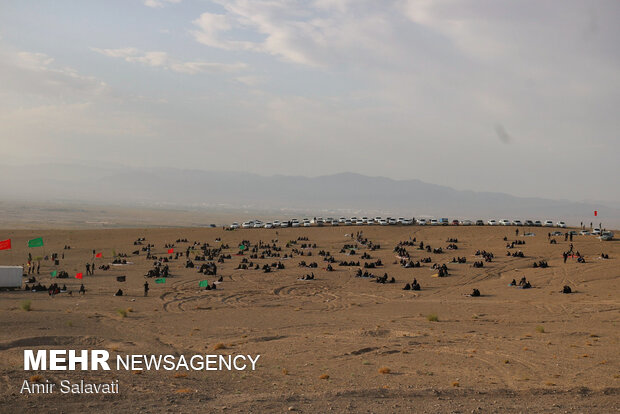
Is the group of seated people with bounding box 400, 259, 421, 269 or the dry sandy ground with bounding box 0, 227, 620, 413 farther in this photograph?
the group of seated people with bounding box 400, 259, 421, 269

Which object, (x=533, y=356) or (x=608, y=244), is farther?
(x=608, y=244)

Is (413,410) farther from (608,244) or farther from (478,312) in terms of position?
(608,244)

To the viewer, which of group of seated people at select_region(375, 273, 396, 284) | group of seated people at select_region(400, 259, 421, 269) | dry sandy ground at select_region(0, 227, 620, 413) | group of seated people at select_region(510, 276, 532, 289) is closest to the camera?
dry sandy ground at select_region(0, 227, 620, 413)

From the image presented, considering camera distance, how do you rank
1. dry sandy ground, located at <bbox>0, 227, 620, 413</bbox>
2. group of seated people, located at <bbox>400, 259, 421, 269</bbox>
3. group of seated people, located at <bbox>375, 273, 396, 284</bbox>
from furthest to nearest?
group of seated people, located at <bbox>400, 259, 421, 269</bbox>
group of seated people, located at <bbox>375, 273, 396, 284</bbox>
dry sandy ground, located at <bbox>0, 227, 620, 413</bbox>

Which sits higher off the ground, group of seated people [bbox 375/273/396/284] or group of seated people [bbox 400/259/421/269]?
group of seated people [bbox 400/259/421/269]

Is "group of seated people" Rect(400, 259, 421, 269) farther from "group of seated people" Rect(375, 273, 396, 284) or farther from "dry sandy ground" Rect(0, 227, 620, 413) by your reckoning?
"group of seated people" Rect(375, 273, 396, 284)

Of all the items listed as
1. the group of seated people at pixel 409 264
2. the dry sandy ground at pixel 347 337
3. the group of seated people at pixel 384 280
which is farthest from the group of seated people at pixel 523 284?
the group of seated people at pixel 409 264

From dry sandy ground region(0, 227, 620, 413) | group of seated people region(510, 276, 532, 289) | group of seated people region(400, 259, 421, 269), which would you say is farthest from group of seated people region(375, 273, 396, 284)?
group of seated people region(510, 276, 532, 289)

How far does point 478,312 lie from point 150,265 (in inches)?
1163

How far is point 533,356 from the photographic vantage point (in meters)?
16.2

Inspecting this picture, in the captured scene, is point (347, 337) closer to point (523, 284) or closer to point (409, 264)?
point (523, 284)

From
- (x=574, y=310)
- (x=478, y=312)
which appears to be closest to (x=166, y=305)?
(x=478, y=312)

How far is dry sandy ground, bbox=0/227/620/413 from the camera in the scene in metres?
11.8

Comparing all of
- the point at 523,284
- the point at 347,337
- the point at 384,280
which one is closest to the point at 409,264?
the point at 384,280
